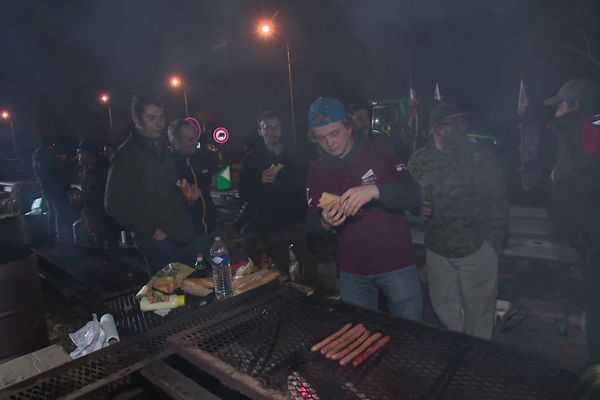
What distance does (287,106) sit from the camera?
23.9m

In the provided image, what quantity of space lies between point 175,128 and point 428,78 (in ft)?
43.3

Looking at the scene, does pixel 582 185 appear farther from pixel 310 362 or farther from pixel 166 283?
pixel 166 283

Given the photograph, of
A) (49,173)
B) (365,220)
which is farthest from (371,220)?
(49,173)

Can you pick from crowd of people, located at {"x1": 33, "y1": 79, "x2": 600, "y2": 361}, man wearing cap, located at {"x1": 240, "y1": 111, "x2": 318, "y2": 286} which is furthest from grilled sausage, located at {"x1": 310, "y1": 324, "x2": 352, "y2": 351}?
man wearing cap, located at {"x1": 240, "y1": 111, "x2": 318, "y2": 286}

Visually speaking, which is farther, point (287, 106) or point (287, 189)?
point (287, 106)

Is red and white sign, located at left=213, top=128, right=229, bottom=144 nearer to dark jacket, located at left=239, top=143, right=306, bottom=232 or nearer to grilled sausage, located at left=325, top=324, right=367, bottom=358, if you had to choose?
dark jacket, located at left=239, top=143, right=306, bottom=232

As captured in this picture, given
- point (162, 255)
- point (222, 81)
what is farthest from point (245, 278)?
point (222, 81)

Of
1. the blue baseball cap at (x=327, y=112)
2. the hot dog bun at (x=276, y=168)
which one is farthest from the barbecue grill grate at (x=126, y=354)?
the hot dog bun at (x=276, y=168)

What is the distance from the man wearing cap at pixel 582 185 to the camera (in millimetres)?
3010

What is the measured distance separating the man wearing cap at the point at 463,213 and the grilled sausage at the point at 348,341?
1.67 metres

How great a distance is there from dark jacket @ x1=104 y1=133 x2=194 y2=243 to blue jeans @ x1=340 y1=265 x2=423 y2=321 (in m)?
1.57

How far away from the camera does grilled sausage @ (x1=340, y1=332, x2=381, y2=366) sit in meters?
1.55

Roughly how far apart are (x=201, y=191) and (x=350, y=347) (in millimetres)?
2734

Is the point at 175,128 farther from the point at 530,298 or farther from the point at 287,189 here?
the point at 530,298
